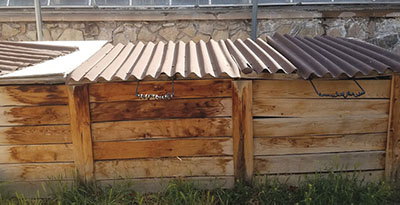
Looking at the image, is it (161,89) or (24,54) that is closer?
(161,89)

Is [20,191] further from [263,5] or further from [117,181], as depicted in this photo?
[263,5]

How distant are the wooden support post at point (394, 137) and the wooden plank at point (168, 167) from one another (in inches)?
68.6

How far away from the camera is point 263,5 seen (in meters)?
6.99

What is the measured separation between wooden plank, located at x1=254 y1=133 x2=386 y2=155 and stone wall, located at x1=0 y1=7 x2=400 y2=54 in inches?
145

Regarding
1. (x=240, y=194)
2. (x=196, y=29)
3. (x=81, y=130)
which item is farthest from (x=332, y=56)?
(x=196, y=29)

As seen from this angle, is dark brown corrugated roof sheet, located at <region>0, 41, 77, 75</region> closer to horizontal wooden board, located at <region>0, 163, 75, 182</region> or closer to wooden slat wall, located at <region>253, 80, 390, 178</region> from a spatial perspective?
horizontal wooden board, located at <region>0, 163, 75, 182</region>

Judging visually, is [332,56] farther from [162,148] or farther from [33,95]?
[33,95]

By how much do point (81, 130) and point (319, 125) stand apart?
2523 mm

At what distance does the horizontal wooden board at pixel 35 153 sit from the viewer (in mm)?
3633

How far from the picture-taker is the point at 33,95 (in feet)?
11.8

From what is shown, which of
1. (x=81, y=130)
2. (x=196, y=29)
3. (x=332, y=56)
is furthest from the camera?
(x=196, y=29)

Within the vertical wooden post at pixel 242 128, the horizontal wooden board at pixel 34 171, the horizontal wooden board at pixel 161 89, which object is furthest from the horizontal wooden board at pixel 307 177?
the horizontal wooden board at pixel 34 171

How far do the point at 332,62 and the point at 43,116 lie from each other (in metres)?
3.10

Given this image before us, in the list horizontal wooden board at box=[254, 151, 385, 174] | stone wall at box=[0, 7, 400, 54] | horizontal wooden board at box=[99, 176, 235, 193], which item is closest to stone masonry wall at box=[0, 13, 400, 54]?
stone wall at box=[0, 7, 400, 54]
